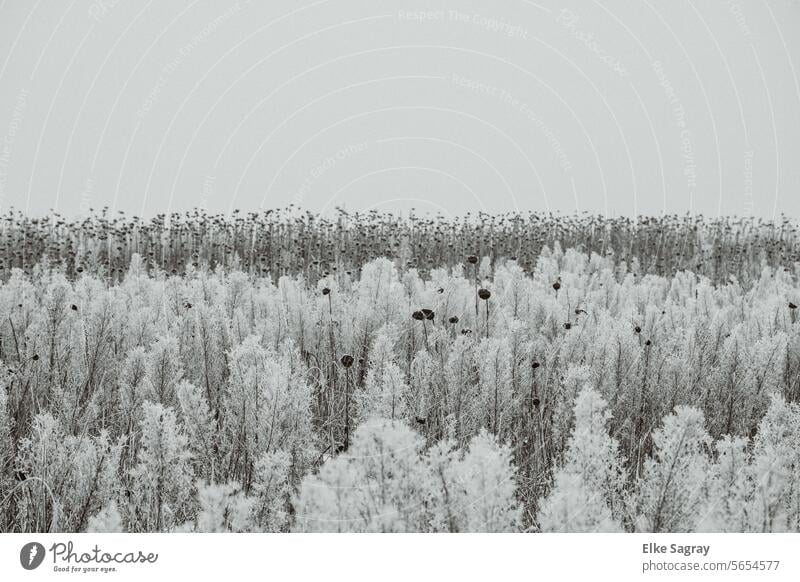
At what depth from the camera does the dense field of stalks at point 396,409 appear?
1480 millimetres
